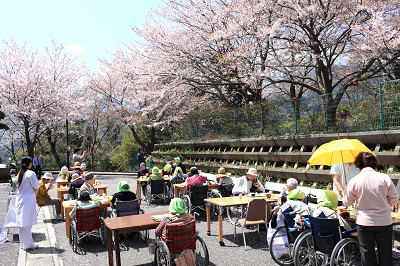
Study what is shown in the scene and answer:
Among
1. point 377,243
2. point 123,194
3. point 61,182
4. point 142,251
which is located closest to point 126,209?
point 123,194

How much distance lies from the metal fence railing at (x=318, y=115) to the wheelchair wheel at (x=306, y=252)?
4520 mm

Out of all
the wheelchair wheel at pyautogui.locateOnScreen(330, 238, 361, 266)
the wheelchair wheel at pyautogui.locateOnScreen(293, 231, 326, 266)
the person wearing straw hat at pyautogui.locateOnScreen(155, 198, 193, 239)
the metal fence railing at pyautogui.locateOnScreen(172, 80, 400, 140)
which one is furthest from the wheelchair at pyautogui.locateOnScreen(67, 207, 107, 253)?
the metal fence railing at pyautogui.locateOnScreen(172, 80, 400, 140)

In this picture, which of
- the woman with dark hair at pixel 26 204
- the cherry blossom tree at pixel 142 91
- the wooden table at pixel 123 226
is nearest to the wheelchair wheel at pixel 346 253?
the wooden table at pixel 123 226

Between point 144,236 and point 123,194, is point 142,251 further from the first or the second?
point 123,194

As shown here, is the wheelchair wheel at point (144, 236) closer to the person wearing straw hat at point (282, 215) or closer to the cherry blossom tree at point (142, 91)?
the person wearing straw hat at point (282, 215)

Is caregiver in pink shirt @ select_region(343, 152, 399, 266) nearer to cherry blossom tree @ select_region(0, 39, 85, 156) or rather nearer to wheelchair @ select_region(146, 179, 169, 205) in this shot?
wheelchair @ select_region(146, 179, 169, 205)

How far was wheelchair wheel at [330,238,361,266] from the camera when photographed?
4145 millimetres

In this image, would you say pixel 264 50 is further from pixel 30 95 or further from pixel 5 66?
pixel 5 66

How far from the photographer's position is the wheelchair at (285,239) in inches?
193

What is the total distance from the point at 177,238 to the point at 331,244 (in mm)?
1888

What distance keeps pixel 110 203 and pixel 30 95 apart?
17157 millimetres

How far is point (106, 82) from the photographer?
23156mm

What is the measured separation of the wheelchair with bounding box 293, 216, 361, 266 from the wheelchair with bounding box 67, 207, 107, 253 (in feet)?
11.5

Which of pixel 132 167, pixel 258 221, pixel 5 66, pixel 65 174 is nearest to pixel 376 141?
pixel 258 221
